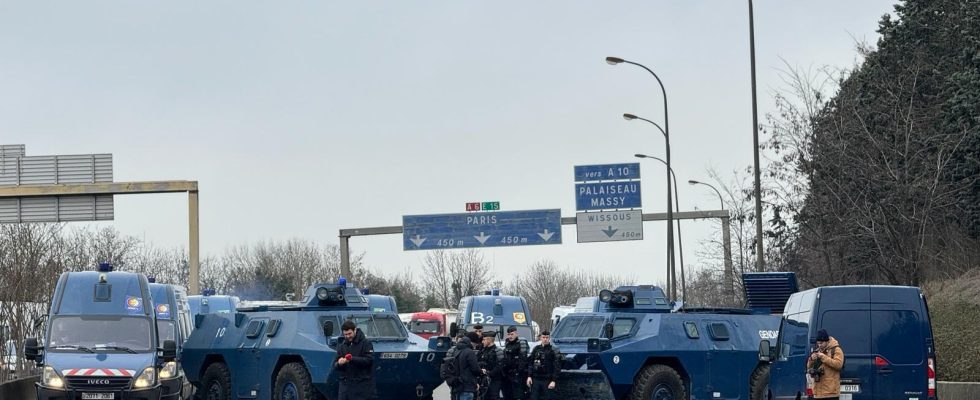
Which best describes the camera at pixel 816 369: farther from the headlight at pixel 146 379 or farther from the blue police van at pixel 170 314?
the blue police van at pixel 170 314

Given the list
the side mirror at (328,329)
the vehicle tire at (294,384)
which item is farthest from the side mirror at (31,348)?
the side mirror at (328,329)

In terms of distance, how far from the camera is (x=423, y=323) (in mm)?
53219

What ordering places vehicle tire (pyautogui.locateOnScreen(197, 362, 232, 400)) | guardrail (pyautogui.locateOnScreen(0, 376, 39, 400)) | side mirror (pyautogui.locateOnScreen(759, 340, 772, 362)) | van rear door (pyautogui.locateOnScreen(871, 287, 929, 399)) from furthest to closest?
vehicle tire (pyautogui.locateOnScreen(197, 362, 232, 400)) → guardrail (pyautogui.locateOnScreen(0, 376, 39, 400)) → side mirror (pyautogui.locateOnScreen(759, 340, 772, 362)) → van rear door (pyautogui.locateOnScreen(871, 287, 929, 399))

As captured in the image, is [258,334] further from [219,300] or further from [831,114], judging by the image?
[831,114]

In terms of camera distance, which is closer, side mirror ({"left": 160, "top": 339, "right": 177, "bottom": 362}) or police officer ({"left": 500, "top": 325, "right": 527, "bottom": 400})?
police officer ({"left": 500, "top": 325, "right": 527, "bottom": 400})

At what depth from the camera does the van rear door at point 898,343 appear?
61.9 ft

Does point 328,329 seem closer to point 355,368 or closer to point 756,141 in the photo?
point 355,368

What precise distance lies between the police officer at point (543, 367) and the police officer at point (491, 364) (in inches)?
20.6

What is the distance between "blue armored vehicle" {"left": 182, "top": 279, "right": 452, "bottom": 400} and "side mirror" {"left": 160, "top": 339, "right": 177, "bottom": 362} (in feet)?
5.41

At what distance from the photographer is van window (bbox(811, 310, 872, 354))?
1903 centimetres

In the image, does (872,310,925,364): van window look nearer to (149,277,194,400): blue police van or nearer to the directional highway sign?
(149,277,194,400): blue police van

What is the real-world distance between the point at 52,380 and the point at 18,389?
3717 mm

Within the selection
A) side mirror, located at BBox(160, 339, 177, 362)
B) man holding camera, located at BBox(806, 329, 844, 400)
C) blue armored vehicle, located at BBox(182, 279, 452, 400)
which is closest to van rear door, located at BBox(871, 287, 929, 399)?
man holding camera, located at BBox(806, 329, 844, 400)

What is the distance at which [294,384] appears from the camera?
24766 millimetres
